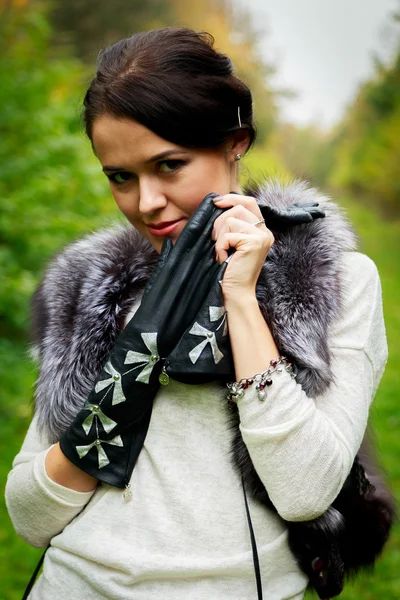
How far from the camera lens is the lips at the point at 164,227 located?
1.70 m

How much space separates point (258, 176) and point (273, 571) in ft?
3.51

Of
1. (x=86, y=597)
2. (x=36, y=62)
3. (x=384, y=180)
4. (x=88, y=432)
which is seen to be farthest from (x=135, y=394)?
(x=384, y=180)

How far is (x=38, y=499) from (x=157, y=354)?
523 mm

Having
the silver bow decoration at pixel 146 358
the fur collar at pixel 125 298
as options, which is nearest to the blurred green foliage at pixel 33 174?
the fur collar at pixel 125 298

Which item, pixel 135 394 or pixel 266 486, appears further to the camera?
pixel 135 394

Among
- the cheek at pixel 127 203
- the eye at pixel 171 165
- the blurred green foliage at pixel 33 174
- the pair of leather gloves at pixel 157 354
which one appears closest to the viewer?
the pair of leather gloves at pixel 157 354

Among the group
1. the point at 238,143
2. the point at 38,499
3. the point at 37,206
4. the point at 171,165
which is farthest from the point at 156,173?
the point at 37,206

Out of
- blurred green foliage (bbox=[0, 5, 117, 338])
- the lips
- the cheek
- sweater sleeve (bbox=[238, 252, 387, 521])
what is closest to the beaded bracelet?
sweater sleeve (bbox=[238, 252, 387, 521])

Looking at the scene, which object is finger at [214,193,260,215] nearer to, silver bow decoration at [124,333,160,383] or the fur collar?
the fur collar

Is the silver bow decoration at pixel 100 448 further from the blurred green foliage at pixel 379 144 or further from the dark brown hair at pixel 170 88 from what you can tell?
the blurred green foliage at pixel 379 144

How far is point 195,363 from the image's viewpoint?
1.52m

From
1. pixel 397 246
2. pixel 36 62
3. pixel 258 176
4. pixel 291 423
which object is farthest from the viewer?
pixel 397 246

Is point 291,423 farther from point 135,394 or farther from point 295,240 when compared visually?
point 295,240

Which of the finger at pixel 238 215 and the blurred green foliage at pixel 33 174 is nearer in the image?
the finger at pixel 238 215
